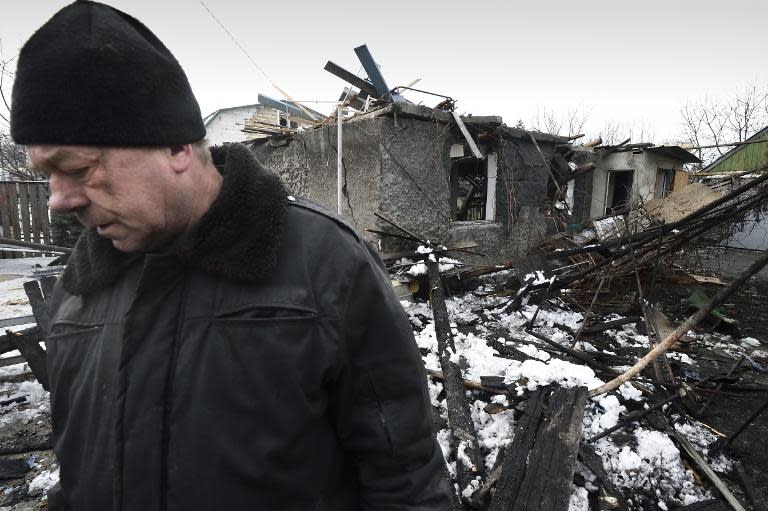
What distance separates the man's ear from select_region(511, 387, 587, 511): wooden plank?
2601mm

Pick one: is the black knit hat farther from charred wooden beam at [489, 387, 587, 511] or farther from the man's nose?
charred wooden beam at [489, 387, 587, 511]

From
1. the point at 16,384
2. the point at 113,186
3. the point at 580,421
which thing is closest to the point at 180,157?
the point at 113,186

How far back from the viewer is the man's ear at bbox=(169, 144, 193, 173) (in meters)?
0.92

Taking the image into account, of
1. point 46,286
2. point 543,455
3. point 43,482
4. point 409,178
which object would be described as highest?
point 409,178

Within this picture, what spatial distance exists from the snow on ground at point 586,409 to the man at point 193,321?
2.21m

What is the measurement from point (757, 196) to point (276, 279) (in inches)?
164

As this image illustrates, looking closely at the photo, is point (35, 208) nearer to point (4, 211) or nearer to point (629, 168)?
point (4, 211)

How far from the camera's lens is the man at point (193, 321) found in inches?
32.8

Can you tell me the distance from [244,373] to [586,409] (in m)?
3.60

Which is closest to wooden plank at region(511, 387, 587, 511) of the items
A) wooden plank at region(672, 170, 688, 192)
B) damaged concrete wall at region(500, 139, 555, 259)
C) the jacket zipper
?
the jacket zipper

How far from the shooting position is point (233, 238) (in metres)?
0.95

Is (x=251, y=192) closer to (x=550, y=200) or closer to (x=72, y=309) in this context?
(x=72, y=309)

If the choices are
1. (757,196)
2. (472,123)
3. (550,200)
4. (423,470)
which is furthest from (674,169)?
(423,470)

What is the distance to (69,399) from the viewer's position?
1.08 metres
